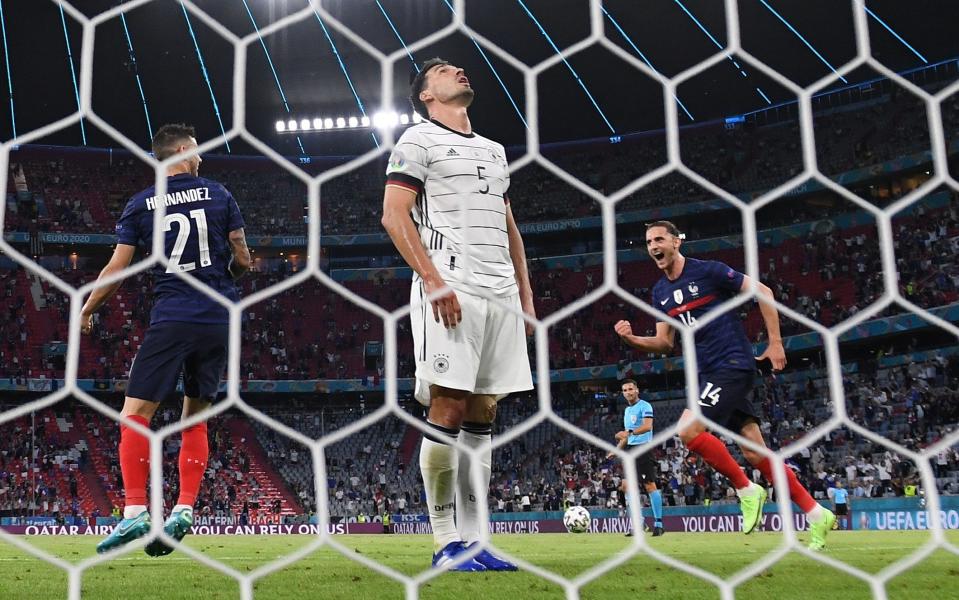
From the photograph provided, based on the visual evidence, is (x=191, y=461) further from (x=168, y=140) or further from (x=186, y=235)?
(x=168, y=140)

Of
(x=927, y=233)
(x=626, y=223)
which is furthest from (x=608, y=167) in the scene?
(x=927, y=233)

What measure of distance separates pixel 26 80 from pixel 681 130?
55.5ft

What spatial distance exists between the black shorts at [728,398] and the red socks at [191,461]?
8.53 ft

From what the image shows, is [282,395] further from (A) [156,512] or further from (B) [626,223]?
(A) [156,512]

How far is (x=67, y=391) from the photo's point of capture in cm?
158

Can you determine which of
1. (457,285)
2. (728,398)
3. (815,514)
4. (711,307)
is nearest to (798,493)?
(815,514)

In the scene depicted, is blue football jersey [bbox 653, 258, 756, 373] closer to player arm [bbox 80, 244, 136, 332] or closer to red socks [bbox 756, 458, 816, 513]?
red socks [bbox 756, 458, 816, 513]

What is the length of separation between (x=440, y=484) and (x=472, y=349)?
1.77 ft

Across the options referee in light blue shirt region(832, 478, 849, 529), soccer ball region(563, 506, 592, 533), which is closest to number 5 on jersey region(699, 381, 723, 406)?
soccer ball region(563, 506, 592, 533)

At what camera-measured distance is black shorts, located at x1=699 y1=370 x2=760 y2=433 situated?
4715 mm

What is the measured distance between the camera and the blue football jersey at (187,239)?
3.32 metres

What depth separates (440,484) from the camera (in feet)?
10.2

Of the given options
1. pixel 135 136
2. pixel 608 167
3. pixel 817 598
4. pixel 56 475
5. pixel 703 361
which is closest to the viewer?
pixel 817 598

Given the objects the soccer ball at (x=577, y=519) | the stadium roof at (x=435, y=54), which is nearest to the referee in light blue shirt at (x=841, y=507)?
the soccer ball at (x=577, y=519)
